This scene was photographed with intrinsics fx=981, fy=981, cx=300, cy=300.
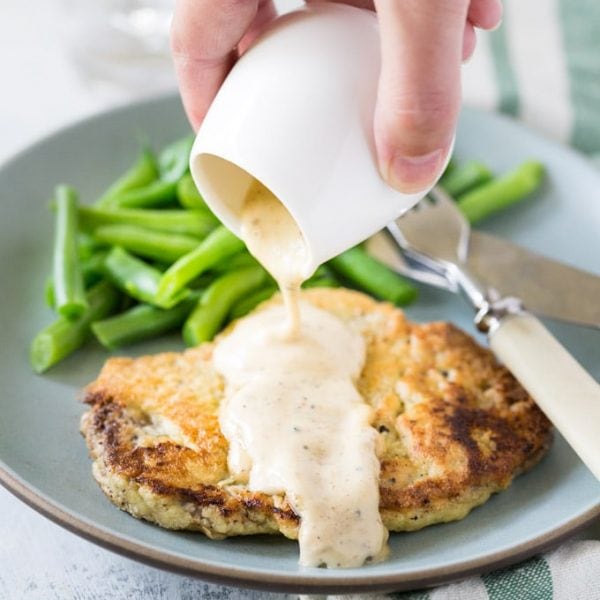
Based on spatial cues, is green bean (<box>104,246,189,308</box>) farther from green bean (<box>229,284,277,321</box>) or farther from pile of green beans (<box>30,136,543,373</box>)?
green bean (<box>229,284,277,321</box>)

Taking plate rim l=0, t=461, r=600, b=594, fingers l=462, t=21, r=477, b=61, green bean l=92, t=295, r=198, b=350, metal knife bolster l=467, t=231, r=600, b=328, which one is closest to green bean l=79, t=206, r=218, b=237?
green bean l=92, t=295, r=198, b=350

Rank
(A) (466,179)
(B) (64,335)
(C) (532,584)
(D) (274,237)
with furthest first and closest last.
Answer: (A) (466,179) → (B) (64,335) → (D) (274,237) → (C) (532,584)

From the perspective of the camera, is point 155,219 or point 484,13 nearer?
point 484,13

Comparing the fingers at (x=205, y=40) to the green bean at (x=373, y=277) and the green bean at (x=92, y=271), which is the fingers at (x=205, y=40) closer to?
the green bean at (x=92, y=271)

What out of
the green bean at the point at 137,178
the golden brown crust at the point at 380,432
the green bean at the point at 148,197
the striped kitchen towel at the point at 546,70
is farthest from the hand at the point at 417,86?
the striped kitchen towel at the point at 546,70

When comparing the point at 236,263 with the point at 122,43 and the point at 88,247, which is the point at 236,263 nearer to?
the point at 88,247

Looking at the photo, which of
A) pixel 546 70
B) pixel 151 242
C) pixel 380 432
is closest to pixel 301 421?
pixel 380 432
